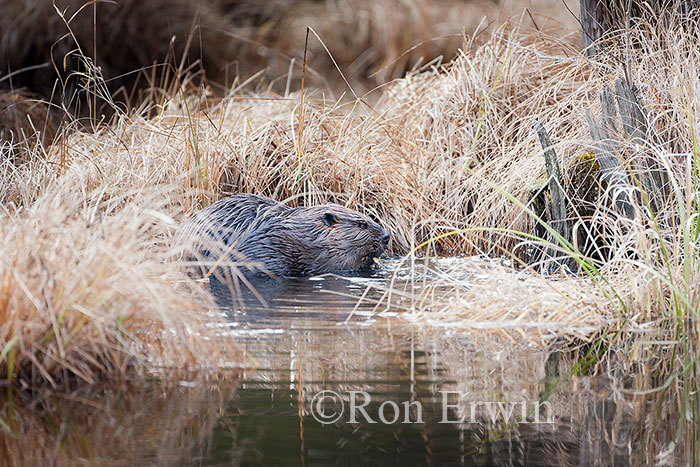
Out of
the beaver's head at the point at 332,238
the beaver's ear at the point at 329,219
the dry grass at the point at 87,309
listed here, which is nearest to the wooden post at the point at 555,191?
the beaver's head at the point at 332,238

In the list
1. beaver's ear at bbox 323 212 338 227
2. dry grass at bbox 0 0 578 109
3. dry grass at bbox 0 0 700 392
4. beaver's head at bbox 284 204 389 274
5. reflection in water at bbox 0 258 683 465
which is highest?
dry grass at bbox 0 0 578 109

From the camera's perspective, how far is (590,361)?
144 inches

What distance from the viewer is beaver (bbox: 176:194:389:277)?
591cm

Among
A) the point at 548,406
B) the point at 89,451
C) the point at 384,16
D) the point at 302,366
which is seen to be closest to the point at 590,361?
the point at 548,406

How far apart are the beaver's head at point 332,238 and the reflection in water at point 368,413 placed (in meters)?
2.08

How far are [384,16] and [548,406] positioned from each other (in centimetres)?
1310

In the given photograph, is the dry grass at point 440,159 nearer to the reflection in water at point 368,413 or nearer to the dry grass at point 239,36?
the reflection in water at point 368,413

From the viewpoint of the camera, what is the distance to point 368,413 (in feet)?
9.83

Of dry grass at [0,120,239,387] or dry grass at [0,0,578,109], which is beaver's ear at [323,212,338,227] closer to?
dry grass at [0,120,239,387]

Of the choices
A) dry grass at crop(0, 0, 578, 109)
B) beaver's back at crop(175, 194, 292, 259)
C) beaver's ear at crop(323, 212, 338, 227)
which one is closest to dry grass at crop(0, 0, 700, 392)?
beaver's back at crop(175, 194, 292, 259)

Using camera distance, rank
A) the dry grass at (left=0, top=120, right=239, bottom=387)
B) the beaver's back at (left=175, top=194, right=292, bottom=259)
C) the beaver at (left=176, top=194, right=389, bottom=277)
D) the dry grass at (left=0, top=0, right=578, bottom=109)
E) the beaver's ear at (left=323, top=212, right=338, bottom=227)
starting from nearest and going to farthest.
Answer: the dry grass at (left=0, top=120, right=239, bottom=387) → the beaver's back at (left=175, top=194, right=292, bottom=259) → the beaver at (left=176, top=194, right=389, bottom=277) → the beaver's ear at (left=323, top=212, right=338, bottom=227) → the dry grass at (left=0, top=0, right=578, bottom=109)

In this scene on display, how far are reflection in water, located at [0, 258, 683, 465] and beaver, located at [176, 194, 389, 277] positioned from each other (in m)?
1.96

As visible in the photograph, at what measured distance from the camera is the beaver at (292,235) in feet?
19.4

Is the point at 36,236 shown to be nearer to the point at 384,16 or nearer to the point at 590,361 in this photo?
the point at 590,361
